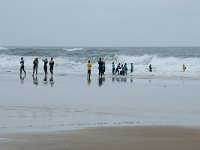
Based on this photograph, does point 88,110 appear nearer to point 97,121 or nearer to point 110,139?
point 97,121

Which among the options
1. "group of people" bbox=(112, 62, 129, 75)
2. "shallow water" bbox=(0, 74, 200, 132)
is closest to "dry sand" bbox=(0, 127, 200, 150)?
"shallow water" bbox=(0, 74, 200, 132)

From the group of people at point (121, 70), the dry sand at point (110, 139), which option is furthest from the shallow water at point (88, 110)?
the group of people at point (121, 70)

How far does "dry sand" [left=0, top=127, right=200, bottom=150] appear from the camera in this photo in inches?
351

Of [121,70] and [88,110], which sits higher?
[121,70]

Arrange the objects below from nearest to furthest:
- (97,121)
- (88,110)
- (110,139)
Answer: (110,139) < (97,121) < (88,110)

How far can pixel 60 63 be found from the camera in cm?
6078

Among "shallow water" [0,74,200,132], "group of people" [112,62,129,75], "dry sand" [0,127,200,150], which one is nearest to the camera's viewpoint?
"dry sand" [0,127,200,150]

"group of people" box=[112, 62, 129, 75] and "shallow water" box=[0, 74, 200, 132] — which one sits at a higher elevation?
"group of people" box=[112, 62, 129, 75]

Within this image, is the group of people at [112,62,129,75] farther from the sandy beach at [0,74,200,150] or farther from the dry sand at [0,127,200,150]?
the dry sand at [0,127,200,150]

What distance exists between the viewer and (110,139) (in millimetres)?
9812

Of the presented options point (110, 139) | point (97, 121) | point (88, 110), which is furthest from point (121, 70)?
point (110, 139)

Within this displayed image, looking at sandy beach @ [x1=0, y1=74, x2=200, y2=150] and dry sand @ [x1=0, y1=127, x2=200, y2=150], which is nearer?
dry sand @ [x1=0, y1=127, x2=200, y2=150]

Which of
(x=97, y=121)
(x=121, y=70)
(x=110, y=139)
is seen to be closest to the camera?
(x=110, y=139)

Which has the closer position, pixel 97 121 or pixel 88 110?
pixel 97 121
